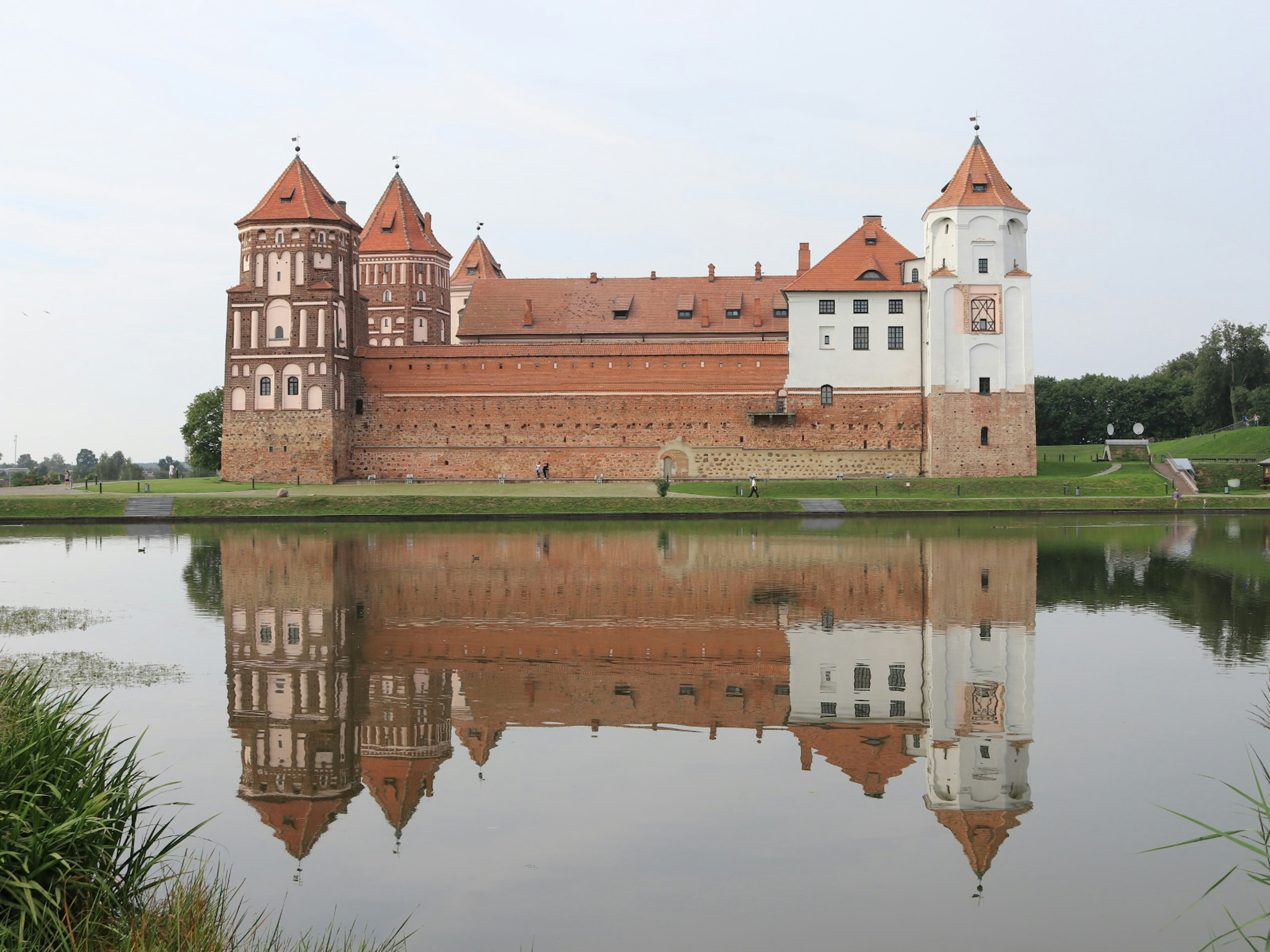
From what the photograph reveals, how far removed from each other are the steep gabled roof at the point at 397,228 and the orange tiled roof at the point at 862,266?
61.0ft

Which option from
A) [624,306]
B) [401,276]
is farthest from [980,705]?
[401,276]

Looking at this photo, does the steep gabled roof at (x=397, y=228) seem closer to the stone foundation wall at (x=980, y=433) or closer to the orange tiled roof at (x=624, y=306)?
the orange tiled roof at (x=624, y=306)

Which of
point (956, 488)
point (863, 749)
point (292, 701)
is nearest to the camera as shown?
point (863, 749)

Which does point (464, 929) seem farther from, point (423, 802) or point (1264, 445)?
point (1264, 445)

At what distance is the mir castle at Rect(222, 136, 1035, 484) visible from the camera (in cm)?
4672

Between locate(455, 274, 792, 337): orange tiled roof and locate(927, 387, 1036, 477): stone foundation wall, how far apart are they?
9.39 m

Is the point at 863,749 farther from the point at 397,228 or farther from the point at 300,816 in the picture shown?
the point at 397,228

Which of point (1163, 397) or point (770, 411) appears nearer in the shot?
point (770, 411)

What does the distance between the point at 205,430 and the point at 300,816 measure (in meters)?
56.8

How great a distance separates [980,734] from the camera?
10117 mm

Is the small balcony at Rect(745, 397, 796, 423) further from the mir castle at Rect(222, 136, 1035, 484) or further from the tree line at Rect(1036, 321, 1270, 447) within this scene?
the tree line at Rect(1036, 321, 1270, 447)

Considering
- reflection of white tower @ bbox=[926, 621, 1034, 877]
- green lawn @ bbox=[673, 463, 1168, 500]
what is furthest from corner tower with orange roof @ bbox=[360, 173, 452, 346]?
reflection of white tower @ bbox=[926, 621, 1034, 877]

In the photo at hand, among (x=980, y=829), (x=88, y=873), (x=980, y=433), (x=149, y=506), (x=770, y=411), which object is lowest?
(x=980, y=829)

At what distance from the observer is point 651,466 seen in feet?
158
